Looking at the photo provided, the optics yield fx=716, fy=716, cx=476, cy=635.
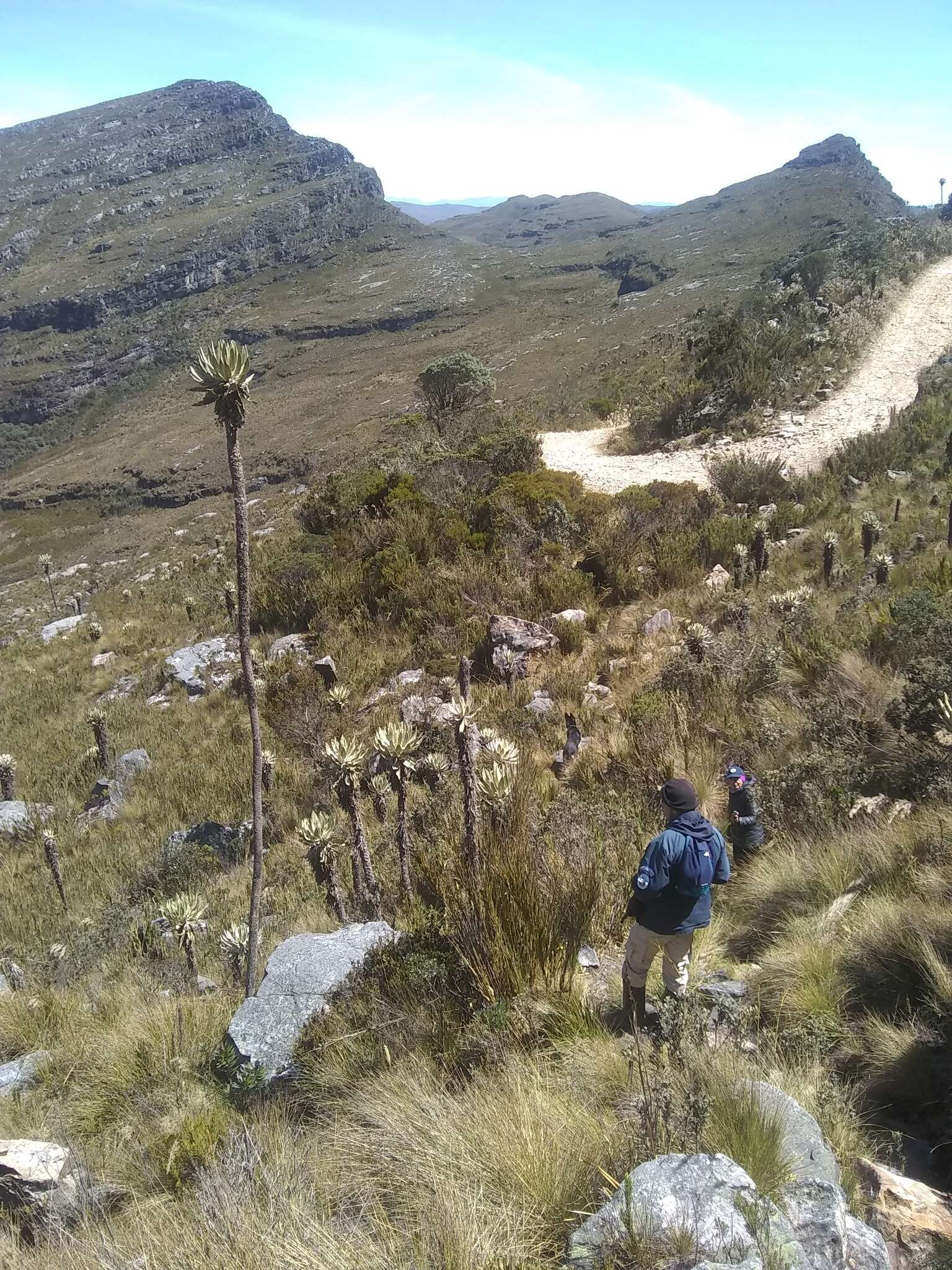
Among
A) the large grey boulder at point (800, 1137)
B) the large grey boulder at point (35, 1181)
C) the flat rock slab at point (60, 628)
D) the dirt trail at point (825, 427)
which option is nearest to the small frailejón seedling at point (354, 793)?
the large grey boulder at point (35, 1181)

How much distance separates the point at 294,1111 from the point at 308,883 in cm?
302

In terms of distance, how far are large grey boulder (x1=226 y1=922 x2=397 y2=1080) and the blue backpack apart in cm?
162

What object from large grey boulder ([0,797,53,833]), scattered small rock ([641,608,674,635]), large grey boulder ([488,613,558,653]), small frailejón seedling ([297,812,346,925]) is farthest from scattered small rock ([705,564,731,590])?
large grey boulder ([0,797,53,833])

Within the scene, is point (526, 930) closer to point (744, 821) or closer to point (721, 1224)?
point (721, 1224)

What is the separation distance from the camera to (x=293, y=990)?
11.8 ft

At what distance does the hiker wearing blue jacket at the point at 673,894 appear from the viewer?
10.2 feet

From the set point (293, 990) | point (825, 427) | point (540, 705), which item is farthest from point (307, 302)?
point (293, 990)

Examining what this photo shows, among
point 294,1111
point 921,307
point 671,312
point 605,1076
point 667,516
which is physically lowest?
point 294,1111

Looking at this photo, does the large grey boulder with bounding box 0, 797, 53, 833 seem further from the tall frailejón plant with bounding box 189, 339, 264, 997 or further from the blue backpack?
the blue backpack

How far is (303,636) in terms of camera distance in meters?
11.4

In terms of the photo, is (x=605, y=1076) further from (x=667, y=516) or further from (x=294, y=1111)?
(x=667, y=516)

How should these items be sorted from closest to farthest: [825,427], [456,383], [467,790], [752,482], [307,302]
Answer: [467,790], [752,482], [825,427], [456,383], [307,302]

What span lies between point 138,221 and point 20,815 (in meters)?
170

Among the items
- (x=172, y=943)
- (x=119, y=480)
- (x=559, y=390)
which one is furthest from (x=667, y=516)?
(x=119, y=480)
